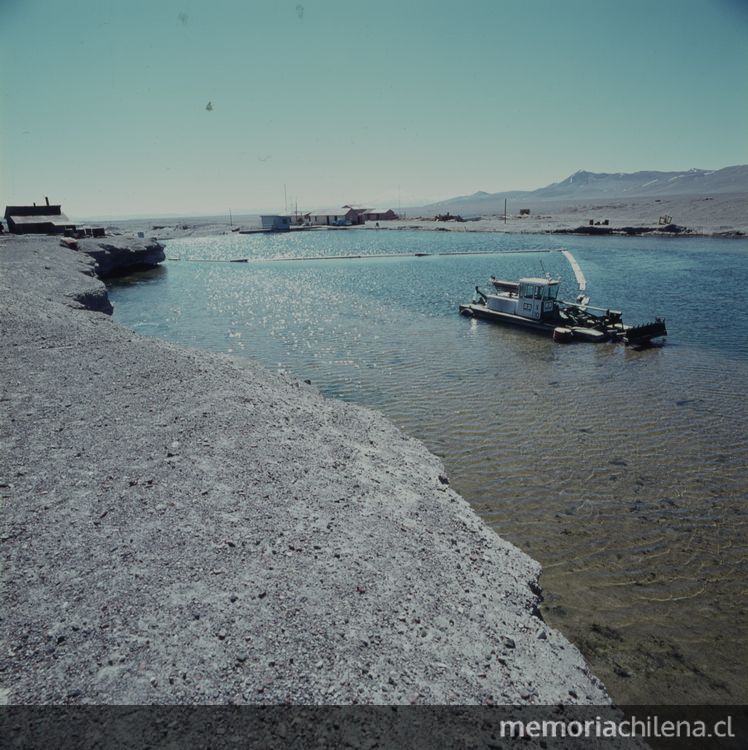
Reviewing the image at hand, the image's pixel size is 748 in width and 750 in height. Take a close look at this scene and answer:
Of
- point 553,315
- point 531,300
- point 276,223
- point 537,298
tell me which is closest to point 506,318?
point 531,300

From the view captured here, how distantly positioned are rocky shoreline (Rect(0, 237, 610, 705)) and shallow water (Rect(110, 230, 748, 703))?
2001mm

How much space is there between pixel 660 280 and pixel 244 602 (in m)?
54.8

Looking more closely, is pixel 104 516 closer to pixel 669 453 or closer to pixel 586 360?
pixel 669 453

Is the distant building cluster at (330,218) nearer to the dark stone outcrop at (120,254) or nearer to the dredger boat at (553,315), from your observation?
the dark stone outcrop at (120,254)

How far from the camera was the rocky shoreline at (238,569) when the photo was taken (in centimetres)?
570

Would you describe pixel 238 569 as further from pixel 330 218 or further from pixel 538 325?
pixel 330 218

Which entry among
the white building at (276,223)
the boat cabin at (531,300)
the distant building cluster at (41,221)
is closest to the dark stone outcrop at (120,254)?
the distant building cluster at (41,221)

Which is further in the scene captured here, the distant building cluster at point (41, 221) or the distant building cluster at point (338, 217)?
the distant building cluster at point (338, 217)

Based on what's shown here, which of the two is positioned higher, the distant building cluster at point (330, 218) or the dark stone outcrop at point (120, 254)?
the distant building cluster at point (330, 218)

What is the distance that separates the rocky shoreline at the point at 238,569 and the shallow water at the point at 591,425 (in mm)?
2001

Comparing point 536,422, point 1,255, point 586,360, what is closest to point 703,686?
point 536,422

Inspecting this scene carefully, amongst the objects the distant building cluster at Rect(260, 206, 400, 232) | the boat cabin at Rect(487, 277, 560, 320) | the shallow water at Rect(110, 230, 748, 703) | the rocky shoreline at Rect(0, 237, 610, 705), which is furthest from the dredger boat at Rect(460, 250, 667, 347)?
the distant building cluster at Rect(260, 206, 400, 232)

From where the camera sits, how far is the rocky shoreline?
570 cm

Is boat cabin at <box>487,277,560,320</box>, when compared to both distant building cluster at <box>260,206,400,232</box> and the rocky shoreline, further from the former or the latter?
distant building cluster at <box>260,206,400,232</box>
